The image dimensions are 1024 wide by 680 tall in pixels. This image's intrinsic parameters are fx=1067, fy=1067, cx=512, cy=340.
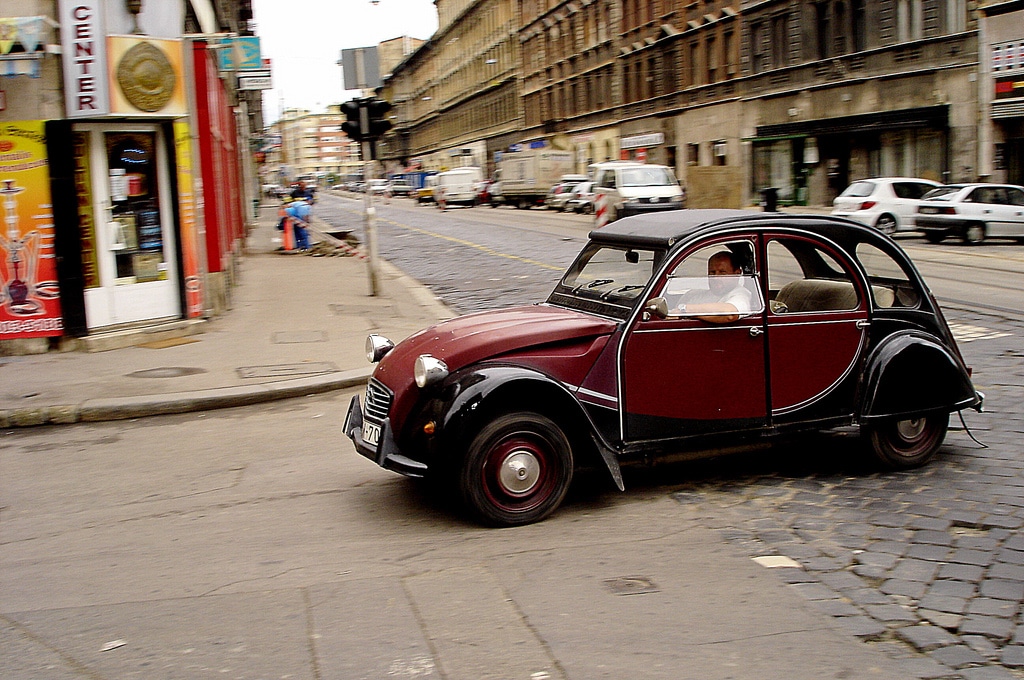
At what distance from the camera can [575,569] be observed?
196 inches

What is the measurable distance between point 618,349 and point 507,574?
1.52 m

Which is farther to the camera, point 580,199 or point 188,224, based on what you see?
point 580,199

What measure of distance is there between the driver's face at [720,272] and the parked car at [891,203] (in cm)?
2207

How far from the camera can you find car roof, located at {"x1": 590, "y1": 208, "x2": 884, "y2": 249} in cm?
616

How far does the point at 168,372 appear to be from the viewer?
1041 centimetres

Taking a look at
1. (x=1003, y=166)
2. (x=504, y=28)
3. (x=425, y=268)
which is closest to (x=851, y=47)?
(x=1003, y=166)

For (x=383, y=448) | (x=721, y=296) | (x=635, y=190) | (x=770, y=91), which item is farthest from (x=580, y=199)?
(x=383, y=448)

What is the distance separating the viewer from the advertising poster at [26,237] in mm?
11438

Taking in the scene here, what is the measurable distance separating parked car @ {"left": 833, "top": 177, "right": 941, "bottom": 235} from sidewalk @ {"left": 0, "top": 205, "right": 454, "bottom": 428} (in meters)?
15.0

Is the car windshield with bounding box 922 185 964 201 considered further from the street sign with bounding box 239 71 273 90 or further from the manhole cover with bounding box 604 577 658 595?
the manhole cover with bounding box 604 577 658 595

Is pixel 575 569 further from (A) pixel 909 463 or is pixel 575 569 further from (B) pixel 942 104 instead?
(B) pixel 942 104

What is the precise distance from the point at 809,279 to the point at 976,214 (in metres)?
20.4

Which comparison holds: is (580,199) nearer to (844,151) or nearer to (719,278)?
(844,151)

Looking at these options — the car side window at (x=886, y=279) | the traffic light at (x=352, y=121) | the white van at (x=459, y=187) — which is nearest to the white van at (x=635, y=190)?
the traffic light at (x=352, y=121)
